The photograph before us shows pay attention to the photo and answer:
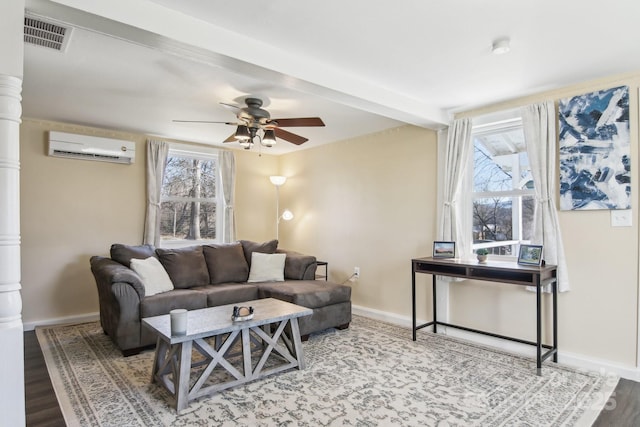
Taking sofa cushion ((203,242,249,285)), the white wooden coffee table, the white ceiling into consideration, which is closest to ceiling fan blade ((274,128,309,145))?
the white ceiling

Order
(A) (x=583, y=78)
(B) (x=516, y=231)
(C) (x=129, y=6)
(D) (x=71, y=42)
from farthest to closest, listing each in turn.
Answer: (B) (x=516, y=231)
(A) (x=583, y=78)
(D) (x=71, y=42)
(C) (x=129, y=6)

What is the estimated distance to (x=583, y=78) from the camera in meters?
3.03

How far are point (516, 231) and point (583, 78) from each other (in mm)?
1423

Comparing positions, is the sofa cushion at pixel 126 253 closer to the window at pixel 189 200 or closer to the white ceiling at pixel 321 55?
the window at pixel 189 200

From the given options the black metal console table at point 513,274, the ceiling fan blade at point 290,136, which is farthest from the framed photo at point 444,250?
the ceiling fan blade at point 290,136

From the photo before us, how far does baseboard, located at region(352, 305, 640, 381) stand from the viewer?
2887mm

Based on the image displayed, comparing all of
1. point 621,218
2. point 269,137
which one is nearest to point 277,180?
point 269,137

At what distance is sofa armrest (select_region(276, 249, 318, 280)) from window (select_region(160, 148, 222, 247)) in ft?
5.05

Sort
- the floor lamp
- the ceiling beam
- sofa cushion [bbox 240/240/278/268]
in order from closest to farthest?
the ceiling beam, sofa cushion [bbox 240/240/278/268], the floor lamp

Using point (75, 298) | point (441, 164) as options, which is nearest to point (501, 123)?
point (441, 164)

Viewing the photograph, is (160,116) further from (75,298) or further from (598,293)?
(598,293)

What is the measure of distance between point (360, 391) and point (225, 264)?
2.51m

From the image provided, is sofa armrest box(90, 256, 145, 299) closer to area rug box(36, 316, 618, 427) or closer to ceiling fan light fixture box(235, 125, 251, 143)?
area rug box(36, 316, 618, 427)

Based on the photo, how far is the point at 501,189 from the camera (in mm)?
3723
